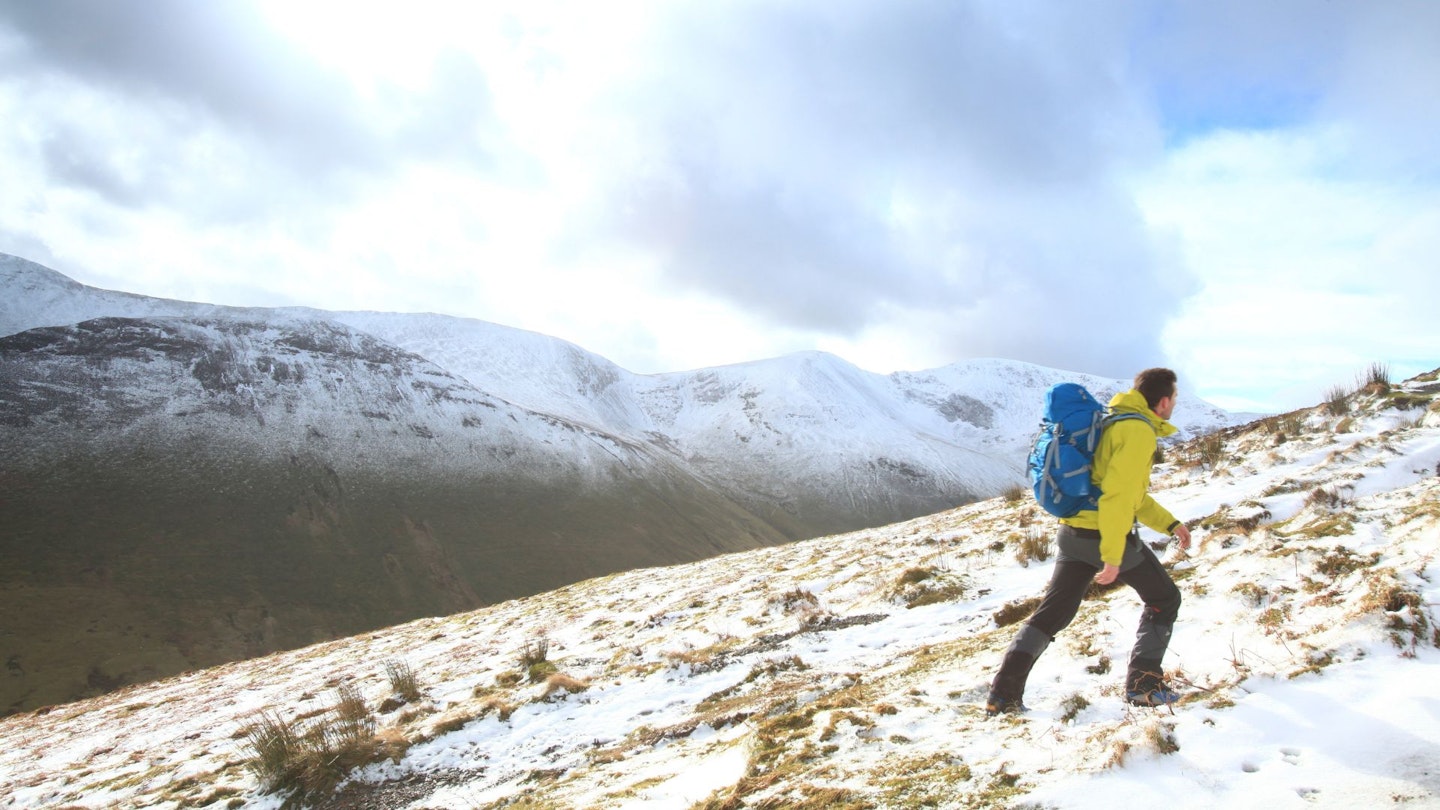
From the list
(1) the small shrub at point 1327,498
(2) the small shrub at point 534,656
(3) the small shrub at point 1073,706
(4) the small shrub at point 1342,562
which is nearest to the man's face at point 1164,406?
(4) the small shrub at point 1342,562

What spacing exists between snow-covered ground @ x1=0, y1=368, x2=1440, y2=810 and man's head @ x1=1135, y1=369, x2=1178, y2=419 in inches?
66.9

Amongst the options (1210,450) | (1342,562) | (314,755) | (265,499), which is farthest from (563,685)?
(265,499)

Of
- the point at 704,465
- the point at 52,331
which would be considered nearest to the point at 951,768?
the point at 52,331

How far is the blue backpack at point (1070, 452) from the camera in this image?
5.00 meters

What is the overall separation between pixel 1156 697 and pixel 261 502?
343ft

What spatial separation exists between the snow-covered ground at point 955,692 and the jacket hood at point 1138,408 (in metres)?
1.57

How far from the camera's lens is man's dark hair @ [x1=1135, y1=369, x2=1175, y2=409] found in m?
5.29

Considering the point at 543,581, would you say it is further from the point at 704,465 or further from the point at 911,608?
the point at 704,465

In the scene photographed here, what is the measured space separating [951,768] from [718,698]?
3.87 metres

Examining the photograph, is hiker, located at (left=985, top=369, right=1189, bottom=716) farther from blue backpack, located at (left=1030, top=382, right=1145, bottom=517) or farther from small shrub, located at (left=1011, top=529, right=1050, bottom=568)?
small shrub, located at (left=1011, top=529, right=1050, bottom=568)

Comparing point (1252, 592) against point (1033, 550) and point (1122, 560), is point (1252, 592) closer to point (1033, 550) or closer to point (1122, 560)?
point (1122, 560)

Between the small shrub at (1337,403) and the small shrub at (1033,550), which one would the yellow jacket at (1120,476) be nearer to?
the small shrub at (1033,550)

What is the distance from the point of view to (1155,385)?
17.5ft

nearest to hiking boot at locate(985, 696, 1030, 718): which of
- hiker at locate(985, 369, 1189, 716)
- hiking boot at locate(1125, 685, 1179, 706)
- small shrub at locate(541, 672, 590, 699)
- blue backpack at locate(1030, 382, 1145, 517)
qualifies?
hiker at locate(985, 369, 1189, 716)
